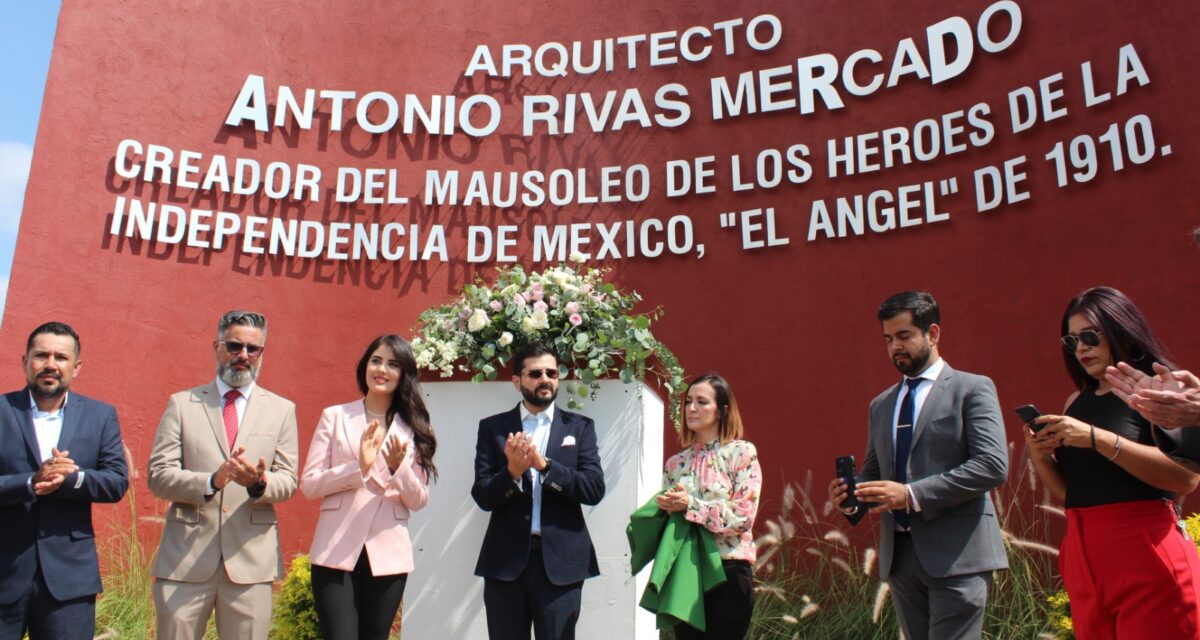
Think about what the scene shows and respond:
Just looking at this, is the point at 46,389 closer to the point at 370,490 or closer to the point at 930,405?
the point at 370,490

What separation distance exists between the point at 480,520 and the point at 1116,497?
2.46 meters

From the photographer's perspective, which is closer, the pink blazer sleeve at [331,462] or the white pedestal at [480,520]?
the pink blazer sleeve at [331,462]

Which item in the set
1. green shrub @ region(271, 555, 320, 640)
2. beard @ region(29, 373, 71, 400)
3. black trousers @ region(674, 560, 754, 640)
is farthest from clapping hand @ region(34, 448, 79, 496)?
black trousers @ region(674, 560, 754, 640)

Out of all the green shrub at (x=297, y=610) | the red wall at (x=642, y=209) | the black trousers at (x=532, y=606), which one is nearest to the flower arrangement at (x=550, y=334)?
the black trousers at (x=532, y=606)

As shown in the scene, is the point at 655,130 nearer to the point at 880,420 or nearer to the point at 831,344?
the point at 831,344

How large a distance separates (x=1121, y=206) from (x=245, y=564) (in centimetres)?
463

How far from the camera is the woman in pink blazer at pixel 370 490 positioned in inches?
135

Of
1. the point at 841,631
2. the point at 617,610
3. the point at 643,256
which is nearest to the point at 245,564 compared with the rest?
the point at 617,610

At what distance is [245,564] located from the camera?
139 inches

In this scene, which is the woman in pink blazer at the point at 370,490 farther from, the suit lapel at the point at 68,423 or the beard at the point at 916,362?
the beard at the point at 916,362

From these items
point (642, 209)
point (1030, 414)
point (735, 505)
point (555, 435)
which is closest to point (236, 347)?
point (555, 435)

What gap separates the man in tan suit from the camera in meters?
3.46

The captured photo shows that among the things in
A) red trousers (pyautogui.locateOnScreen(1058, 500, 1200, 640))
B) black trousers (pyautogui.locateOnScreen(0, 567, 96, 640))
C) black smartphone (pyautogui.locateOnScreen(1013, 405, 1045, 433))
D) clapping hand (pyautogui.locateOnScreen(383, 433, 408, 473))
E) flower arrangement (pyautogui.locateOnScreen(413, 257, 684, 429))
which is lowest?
black trousers (pyautogui.locateOnScreen(0, 567, 96, 640))

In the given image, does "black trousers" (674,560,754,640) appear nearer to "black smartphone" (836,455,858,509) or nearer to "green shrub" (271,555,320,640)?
"black smartphone" (836,455,858,509)
